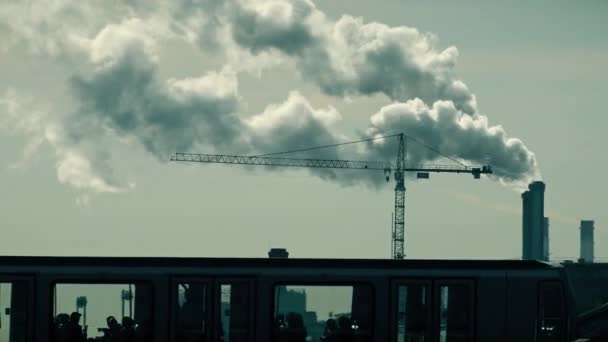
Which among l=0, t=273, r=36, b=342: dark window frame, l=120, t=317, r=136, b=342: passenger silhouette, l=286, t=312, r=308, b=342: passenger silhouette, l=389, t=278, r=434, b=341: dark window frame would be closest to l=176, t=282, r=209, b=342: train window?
l=120, t=317, r=136, b=342: passenger silhouette

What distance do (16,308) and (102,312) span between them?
2300 millimetres

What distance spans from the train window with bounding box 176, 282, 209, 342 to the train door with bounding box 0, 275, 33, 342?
386 cm

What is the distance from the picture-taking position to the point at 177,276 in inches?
1323

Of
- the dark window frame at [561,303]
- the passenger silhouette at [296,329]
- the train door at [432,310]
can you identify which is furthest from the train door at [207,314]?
the dark window frame at [561,303]

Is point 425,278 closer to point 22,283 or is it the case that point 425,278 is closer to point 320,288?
point 320,288

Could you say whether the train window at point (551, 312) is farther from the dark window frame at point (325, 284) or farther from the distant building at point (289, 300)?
the distant building at point (289, 300)

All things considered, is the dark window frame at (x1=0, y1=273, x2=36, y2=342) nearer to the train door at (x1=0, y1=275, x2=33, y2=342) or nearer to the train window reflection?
the train door at (x1=0, y1=275, x2=33, y2=342)

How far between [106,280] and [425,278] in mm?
8432

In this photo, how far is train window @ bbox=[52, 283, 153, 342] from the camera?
33.0 m

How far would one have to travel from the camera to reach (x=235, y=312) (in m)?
33.6

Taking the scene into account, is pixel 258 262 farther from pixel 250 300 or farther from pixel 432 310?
pixel 432 310

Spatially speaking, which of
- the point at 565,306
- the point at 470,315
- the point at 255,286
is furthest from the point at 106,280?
the point at 565,306

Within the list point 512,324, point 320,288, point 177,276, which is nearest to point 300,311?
point 320,288

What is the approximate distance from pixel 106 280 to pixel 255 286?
390 cm
